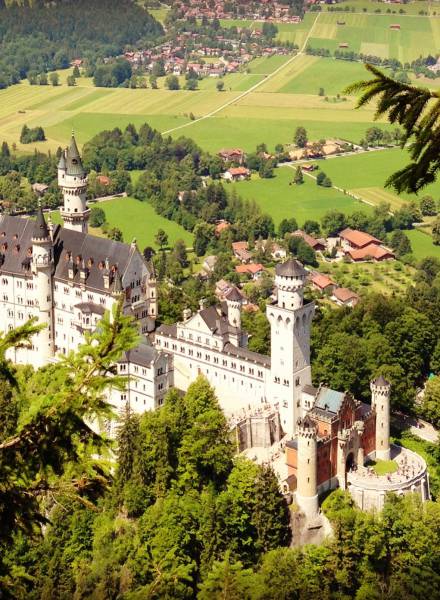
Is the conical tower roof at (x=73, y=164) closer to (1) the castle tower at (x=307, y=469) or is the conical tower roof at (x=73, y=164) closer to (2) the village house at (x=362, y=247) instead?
(1) the castle tower at (x=307, y=469)

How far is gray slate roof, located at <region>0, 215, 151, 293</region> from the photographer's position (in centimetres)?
8625

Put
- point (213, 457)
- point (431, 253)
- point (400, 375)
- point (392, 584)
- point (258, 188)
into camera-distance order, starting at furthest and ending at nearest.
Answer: point (258, 188) < point (431, 253) < point (400, 375) < point (213, 457) < point (392, 584)

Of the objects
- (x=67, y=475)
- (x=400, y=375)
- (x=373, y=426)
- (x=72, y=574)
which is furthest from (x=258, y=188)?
(x=67, y=475)

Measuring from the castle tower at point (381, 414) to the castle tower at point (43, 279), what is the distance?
95.2 feet

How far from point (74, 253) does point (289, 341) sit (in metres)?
22.8

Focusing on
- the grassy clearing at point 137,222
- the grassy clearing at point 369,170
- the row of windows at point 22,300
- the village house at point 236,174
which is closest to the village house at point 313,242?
the grassy clearing at point 137,222

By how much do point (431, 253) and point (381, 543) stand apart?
262 feet

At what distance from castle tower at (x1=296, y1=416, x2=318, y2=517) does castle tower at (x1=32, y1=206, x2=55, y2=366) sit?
90.8 feet

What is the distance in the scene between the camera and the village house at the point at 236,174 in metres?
178

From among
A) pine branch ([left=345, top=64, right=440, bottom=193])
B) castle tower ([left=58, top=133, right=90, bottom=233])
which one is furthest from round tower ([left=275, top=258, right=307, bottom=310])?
pine branch ([left=345, top=64, right=440, bottom=193])

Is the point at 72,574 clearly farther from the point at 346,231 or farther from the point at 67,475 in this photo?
the point at 346,231

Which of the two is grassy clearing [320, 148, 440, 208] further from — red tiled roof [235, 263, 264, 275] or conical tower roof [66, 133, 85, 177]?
conical tower roof [66, 133, 85, 177]

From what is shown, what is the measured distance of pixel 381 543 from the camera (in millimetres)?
67000

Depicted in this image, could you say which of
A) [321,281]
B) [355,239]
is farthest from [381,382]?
[355,239]
